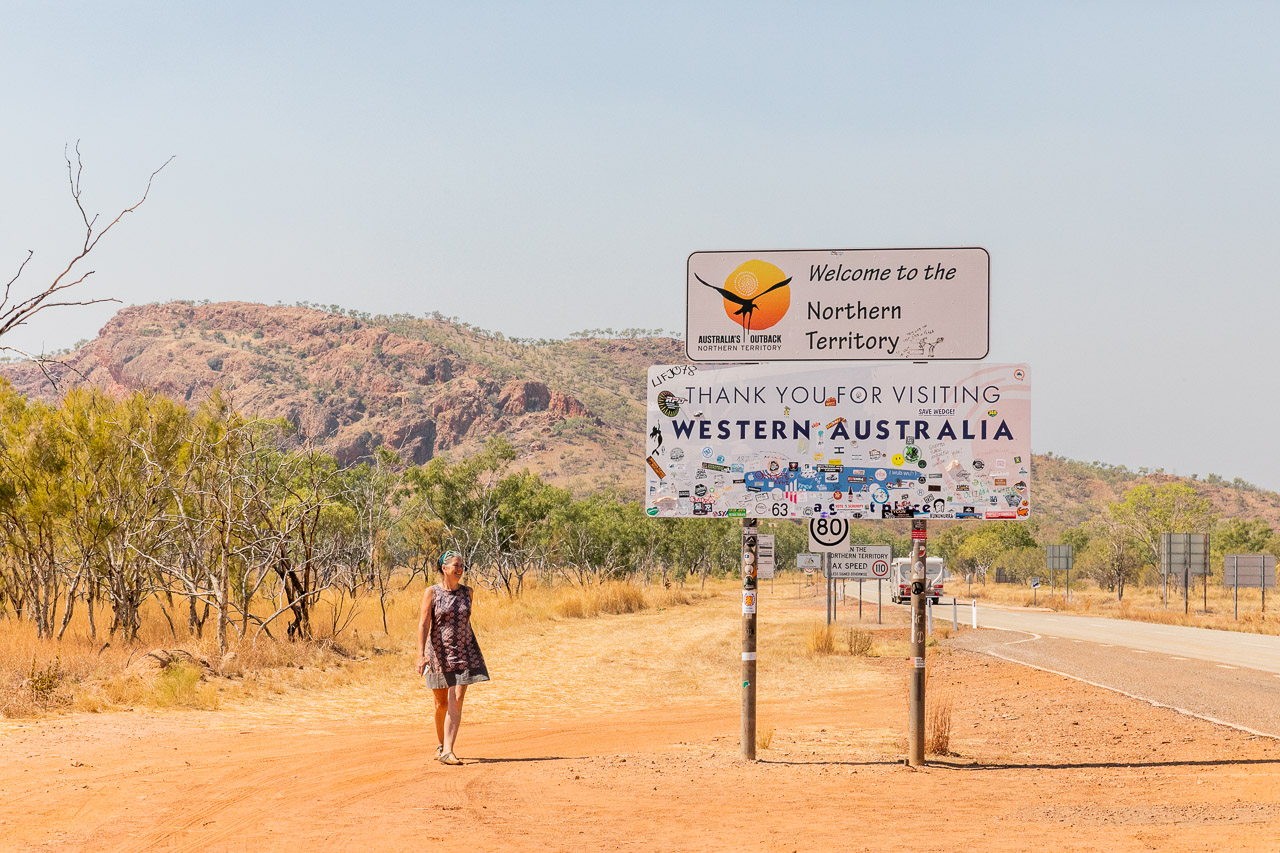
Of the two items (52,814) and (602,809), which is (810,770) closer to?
(602,809)

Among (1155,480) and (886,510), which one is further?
(1155,480)

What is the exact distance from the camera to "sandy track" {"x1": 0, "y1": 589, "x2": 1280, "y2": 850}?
6.41 meters

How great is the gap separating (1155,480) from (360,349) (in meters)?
131

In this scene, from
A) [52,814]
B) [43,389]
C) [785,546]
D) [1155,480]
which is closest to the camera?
[52,814]

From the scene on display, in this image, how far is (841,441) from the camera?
28.9ft

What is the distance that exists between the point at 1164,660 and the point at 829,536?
7.33 metres

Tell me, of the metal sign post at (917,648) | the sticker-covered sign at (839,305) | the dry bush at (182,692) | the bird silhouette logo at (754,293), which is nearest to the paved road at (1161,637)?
the metal sign post at (917,648)

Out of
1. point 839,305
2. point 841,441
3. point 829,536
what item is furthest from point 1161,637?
point 839,305

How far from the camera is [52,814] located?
6.87 meters

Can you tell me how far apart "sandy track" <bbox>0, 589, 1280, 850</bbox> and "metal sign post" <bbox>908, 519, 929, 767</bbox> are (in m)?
0.24

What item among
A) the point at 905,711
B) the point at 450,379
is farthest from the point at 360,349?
the point at 905,711

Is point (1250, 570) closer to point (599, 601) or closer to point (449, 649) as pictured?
point (599, 601)

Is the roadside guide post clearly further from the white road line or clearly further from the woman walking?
the white road line

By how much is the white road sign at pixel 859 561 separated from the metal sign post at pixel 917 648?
1413 centimetres
